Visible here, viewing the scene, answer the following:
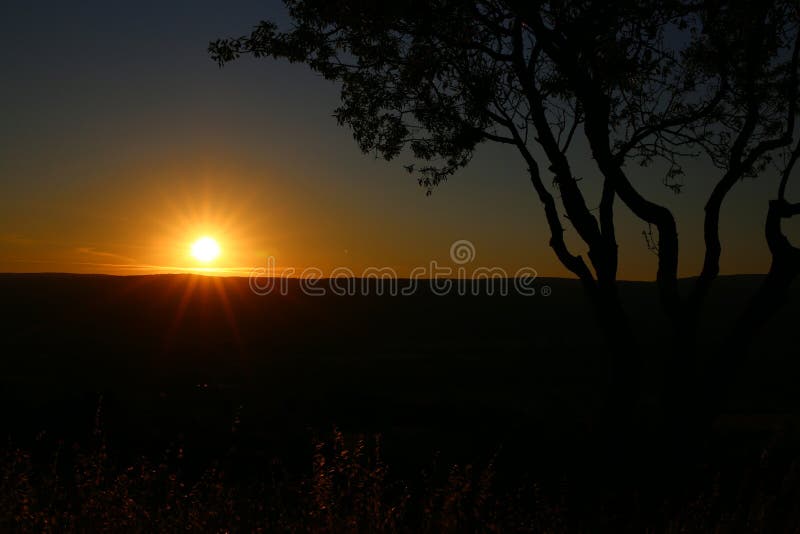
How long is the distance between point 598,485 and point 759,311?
3.85m

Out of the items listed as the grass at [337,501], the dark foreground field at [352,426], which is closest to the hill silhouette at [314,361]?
the dark foreground field at [352,426]

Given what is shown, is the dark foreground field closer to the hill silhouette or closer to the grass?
the grass

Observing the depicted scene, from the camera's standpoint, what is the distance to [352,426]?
17156 mm

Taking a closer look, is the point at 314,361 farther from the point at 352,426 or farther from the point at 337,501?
the point at 337,501

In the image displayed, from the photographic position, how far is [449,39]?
42.0 feet

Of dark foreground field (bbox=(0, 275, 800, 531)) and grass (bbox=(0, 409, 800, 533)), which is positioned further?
dark foreground field (bbox=(0, 275, 800, 531))

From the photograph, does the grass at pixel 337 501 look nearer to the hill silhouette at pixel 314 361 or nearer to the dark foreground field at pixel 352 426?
the dark foreground field at pixel 352 426

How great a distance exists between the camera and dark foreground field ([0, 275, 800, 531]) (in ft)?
22.6

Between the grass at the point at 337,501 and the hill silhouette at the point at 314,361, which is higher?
the hill silhouette at the point at 314,361

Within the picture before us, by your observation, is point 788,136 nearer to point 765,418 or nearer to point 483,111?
point 483,111

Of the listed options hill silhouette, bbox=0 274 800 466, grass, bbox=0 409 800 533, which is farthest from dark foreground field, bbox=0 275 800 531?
hill silhouette, bbox=0 274 800 466

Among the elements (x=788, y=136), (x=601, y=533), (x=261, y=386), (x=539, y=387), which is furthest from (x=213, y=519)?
(x=539, y=387)

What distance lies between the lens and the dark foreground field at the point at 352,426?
690cm

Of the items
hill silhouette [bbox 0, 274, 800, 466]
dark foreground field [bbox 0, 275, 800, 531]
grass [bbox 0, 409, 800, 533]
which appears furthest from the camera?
hill silhouette [bbox 0, 274, 800, 466]
